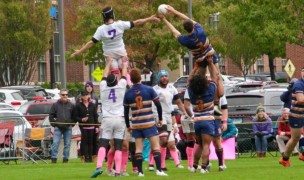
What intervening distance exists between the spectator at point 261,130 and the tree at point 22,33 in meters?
33.7

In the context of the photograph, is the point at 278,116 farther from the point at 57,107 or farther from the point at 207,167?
the point at 207,167

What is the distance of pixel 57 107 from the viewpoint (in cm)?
3114

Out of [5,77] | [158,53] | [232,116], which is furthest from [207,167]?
[5,77]

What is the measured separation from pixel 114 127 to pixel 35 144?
38.7ft

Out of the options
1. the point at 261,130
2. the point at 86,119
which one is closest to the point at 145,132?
the point at 86,119

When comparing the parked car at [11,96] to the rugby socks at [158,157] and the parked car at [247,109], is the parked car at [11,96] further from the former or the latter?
the rugby socks at [158,157]

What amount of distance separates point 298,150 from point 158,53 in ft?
109

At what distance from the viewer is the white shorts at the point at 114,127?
68.1ft

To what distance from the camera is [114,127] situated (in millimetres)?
20844

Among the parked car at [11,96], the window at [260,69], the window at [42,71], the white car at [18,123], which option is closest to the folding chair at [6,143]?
the white car at [18,123]

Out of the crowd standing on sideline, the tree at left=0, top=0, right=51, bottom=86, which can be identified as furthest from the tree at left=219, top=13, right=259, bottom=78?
the crowd standing on sideline

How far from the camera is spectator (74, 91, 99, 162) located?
3005cm

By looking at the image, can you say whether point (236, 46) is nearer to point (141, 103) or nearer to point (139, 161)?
point (139, 161)

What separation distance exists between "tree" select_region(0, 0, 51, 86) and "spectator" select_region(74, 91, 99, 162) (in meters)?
33.7
